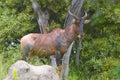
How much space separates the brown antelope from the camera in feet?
26.2

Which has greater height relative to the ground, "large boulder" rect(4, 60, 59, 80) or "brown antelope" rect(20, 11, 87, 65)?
"large boulder" rect(4, 60, 59, 80)

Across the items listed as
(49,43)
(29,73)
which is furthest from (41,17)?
(29,73)

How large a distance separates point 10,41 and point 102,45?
9.56 feet

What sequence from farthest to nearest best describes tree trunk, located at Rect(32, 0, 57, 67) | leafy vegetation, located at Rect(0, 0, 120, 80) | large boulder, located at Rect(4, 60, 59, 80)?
leafy vegetation, located at Rect(0, 0, 120, 80), tree trunk, located at Rect(32, 0, 57, 67), large boulder, located at Rect(4, 60, 59, 80)

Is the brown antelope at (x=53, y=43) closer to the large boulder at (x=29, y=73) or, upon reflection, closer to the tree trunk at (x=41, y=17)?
the large boulder at (x=29, y=73)

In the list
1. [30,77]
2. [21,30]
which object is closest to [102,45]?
[21,30]

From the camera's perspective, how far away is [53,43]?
8078 mm

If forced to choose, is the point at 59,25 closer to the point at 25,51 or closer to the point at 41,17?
the point at 41,17

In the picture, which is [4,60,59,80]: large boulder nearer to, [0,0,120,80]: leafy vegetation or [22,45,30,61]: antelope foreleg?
[22,45,30,61]: antelope foreleg

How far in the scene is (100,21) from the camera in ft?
7.60

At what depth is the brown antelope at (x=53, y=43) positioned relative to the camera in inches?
315

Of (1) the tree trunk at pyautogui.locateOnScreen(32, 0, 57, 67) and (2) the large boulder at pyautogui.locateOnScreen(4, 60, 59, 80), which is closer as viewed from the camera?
(2) the large boulder at pyautogui.locateOnScreen(4, 60, 59, 80)

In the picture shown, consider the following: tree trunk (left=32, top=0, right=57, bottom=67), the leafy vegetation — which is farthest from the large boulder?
the leafy vegetation

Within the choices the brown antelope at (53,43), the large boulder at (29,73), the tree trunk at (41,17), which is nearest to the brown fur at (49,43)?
the brown antelope at (53,43)
